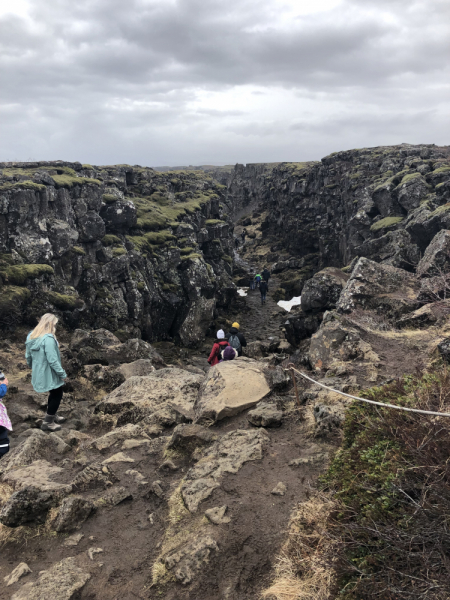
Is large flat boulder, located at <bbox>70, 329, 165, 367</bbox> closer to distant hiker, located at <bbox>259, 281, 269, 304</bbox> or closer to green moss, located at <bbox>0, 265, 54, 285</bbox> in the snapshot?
green moss, located at <bbox>0, 265, 54, 285</bbox>

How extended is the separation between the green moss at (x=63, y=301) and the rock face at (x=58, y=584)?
24.9m

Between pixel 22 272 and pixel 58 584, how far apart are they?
83.7 ft

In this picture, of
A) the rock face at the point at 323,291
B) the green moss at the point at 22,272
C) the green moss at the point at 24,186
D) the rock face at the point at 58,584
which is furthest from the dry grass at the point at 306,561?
the green moss at the point at 24,186

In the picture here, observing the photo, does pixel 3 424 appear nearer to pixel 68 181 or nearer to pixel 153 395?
pixel 153 395

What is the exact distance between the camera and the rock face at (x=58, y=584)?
15.7ft

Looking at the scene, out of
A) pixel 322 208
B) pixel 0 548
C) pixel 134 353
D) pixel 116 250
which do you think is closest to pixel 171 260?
pixel 116 250

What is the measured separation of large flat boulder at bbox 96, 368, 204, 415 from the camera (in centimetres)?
1187

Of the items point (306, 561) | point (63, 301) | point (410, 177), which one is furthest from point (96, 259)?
point (410, 177)

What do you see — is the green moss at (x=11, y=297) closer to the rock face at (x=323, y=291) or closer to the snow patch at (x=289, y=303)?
the rock face at (x=323, y=291)

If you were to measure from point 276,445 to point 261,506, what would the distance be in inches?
84.8

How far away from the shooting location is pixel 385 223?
45719mm

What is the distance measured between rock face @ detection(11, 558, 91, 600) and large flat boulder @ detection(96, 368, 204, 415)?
6.14 metres

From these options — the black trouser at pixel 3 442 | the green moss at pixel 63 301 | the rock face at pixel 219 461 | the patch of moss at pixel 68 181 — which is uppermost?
the patch of moss at pixel 68 181

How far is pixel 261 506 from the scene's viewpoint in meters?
5.93
